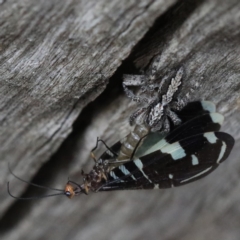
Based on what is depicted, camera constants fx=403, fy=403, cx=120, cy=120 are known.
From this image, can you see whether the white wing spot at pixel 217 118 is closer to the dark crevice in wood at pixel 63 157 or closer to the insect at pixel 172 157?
the insect at pixel 172 157

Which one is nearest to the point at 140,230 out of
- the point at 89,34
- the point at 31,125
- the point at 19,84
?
the point at 31,125

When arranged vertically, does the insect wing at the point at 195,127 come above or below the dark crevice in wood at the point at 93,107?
below

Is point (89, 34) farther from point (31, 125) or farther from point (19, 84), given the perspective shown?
point (31, 125)

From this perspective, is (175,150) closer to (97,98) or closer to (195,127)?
(195,127)

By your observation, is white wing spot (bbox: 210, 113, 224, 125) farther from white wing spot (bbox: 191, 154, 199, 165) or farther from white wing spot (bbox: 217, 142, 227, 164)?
white wing spot (bbox: 191, 154, 199, 165)

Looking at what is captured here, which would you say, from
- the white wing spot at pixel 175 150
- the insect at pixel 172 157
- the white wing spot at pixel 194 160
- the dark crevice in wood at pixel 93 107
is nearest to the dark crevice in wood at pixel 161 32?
the dark crevice in wood at pixel 93 107

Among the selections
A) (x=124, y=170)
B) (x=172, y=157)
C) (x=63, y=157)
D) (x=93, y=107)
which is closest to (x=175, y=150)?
(x=172, y=157)
